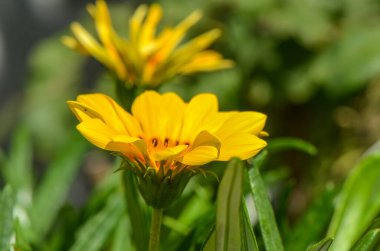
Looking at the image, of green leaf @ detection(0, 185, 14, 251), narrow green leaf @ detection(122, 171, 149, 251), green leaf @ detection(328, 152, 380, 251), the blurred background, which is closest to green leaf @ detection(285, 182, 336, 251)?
green leaf @ detection(328, 152, 380, 251)

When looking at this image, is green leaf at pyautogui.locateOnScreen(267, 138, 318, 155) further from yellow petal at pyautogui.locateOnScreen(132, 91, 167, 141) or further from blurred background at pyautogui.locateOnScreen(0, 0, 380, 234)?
blurred background at pyautogui.locateOnScreen(0, 0, 380, 234)

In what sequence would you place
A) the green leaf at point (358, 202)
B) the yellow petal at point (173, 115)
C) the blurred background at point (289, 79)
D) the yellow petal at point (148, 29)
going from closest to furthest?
the yellow petal at point (173, 115) → the green leaf at point (358, 202) → the yellow petal at point (148, 29) → the blurred background at point (289, 79)

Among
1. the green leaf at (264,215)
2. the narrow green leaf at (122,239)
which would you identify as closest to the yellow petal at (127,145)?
the green leaf at (264,215)

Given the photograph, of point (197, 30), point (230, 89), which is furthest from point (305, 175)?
point (197, 30)

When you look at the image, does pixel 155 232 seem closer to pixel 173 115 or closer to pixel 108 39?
pixel 173 115

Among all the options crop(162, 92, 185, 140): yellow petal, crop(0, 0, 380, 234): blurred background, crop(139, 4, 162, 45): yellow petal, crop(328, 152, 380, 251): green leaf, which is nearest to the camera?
crop(162, 92, 185, 140): yellow petal

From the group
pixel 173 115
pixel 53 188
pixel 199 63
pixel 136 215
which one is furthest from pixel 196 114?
pixel 53 188

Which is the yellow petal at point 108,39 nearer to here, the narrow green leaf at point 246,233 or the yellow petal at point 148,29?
the yellow petal at point 148,29
